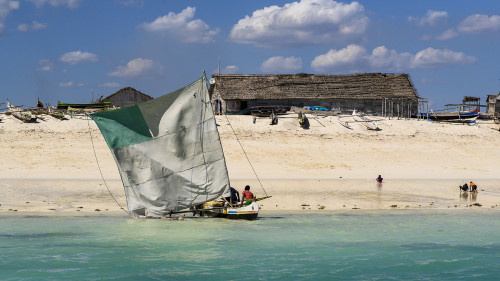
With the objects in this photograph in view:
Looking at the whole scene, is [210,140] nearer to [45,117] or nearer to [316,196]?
[316,196]

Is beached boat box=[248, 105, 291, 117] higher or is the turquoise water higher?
beached boat box=[248, 105, 291, 117]

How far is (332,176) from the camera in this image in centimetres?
3362

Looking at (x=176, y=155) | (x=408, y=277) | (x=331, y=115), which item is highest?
(x=331, y=115)

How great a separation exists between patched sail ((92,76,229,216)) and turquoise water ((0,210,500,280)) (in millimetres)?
1660

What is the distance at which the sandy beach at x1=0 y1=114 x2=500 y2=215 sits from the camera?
27.2m

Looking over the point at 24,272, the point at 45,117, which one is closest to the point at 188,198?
the point at 24,272

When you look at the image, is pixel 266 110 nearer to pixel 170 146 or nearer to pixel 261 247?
pixel 170 146

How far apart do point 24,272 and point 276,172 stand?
744 inches

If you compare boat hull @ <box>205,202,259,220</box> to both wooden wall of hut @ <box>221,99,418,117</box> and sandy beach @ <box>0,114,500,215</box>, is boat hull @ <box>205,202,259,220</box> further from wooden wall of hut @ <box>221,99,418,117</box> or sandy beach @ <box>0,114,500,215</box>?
wooden wall of hut @ <box>221,99,418,117</box>

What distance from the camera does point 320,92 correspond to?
55.6 meters

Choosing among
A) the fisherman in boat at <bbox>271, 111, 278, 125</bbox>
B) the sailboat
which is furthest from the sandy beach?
the sailboat

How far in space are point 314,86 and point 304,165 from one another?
21872 millimetres

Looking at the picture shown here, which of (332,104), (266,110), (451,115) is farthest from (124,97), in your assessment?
(451,115)

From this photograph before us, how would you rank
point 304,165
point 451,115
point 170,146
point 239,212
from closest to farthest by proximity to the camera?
1. point 170,146
2. point 239,212
3. point 304,165
4. point 451,115
